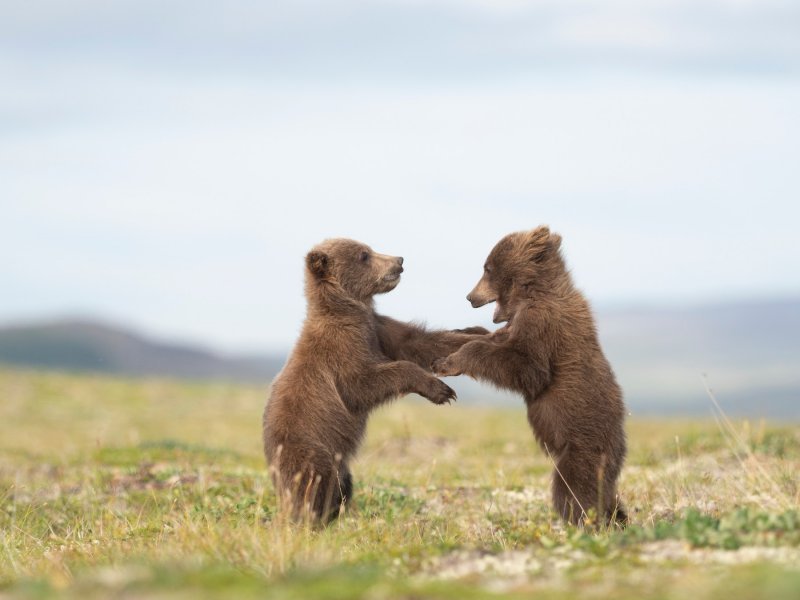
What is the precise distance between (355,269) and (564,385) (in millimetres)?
2079

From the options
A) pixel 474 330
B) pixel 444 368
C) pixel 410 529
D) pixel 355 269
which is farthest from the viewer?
pixel 355 269

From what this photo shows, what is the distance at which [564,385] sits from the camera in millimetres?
7875

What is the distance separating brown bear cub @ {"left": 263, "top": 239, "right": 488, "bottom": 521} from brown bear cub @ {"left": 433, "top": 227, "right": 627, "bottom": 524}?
424 millimetres

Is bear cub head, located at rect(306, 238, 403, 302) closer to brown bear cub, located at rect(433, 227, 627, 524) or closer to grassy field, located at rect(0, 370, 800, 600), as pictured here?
brown bear cub, located at rect(433, 227, 627, 524)

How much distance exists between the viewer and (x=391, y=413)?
28047mm

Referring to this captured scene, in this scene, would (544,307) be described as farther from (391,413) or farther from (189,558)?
(391,413)

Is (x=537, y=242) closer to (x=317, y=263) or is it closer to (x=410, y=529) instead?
(x=317, y=263)

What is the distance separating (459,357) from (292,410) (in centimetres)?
137

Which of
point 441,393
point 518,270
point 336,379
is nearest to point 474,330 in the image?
point 518,270

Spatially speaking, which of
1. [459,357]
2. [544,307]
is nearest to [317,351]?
[459,357]

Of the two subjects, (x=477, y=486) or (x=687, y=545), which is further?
(x=477, y=486)

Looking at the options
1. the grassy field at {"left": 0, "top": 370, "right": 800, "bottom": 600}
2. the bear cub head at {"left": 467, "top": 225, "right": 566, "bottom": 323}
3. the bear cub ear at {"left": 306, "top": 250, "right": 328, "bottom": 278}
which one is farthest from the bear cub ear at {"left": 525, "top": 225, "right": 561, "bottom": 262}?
the grassy field at {"left": 0, "top": 370, "right": 800, "bottom": 600}

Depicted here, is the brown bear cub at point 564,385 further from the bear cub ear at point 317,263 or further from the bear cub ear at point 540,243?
the bear cub ear at point 317,263

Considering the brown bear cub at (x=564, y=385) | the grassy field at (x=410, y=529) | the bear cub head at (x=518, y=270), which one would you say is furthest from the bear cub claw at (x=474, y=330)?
the grassy field at (x=410, y=529)
